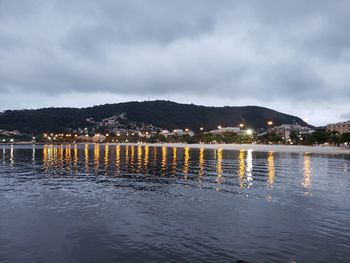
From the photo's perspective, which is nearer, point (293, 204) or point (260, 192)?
point (293, 204)

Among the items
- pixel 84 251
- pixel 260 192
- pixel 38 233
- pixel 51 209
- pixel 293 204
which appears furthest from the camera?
pixel 260 192

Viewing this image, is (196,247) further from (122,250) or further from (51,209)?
(51,209)

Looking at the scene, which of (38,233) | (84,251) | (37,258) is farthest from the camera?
(38,233)

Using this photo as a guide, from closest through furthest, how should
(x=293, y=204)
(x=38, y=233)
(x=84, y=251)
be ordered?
1. (x=84, y=251)
2. (x=38, y=233)
3. (x=293, y=204)

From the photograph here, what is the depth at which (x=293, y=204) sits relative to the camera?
96.5 ft

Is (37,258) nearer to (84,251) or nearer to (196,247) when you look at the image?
(84,251)

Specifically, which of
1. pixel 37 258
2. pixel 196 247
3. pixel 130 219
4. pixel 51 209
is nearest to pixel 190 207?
pixel 130 219

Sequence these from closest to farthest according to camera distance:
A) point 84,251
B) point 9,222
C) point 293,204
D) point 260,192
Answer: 1. point 84,251
2. point 9,222
3. point 293,204
4. point 260,192

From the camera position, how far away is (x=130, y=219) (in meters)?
24.2

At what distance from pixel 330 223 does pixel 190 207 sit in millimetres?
11051

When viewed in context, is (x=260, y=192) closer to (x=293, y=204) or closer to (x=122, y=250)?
(x=293, y=204)

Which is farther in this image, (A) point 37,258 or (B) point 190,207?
(B) point 190,207

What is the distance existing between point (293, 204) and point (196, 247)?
14.6 meters

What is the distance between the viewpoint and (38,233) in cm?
2075
